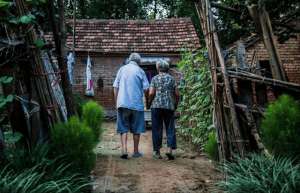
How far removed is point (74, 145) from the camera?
4.88 meters

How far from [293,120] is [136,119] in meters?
3.28

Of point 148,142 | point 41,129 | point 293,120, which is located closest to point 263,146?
point 293,120

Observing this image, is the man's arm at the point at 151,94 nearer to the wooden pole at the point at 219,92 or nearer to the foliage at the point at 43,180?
the wooden pole at the point at 219,92

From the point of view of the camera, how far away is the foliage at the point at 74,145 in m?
4.84

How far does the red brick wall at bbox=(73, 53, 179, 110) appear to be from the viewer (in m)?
19.2

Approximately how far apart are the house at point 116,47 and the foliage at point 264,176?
13.9 metres

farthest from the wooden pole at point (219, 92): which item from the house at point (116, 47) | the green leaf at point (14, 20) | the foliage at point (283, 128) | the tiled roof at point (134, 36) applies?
the tiled roof at point (134, 36)

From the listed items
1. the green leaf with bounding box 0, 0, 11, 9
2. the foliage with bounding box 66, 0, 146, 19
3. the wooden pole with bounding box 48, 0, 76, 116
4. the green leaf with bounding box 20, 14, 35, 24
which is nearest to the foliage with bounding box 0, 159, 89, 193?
the wooden pole with bounding box 48, 0, 76, 116

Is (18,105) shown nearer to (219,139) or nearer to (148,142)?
(219,139)

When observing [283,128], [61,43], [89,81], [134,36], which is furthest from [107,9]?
[283,128]

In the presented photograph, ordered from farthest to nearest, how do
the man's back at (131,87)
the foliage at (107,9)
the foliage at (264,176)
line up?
1. the foliage at (107,9)
2. the man's back at (131,87)
3. the foliage at (264,176)

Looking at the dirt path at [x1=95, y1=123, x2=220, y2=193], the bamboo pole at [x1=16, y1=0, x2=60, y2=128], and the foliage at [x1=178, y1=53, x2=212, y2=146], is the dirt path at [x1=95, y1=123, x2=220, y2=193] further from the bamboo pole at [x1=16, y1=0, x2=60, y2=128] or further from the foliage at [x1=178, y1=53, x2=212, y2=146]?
the bamboo pole at [x1=16, y1=0, x2=60, y2=128]

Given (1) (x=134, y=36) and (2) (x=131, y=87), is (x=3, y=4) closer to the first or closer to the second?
(2) (x=131, y=87)

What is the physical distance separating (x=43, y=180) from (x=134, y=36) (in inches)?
646
